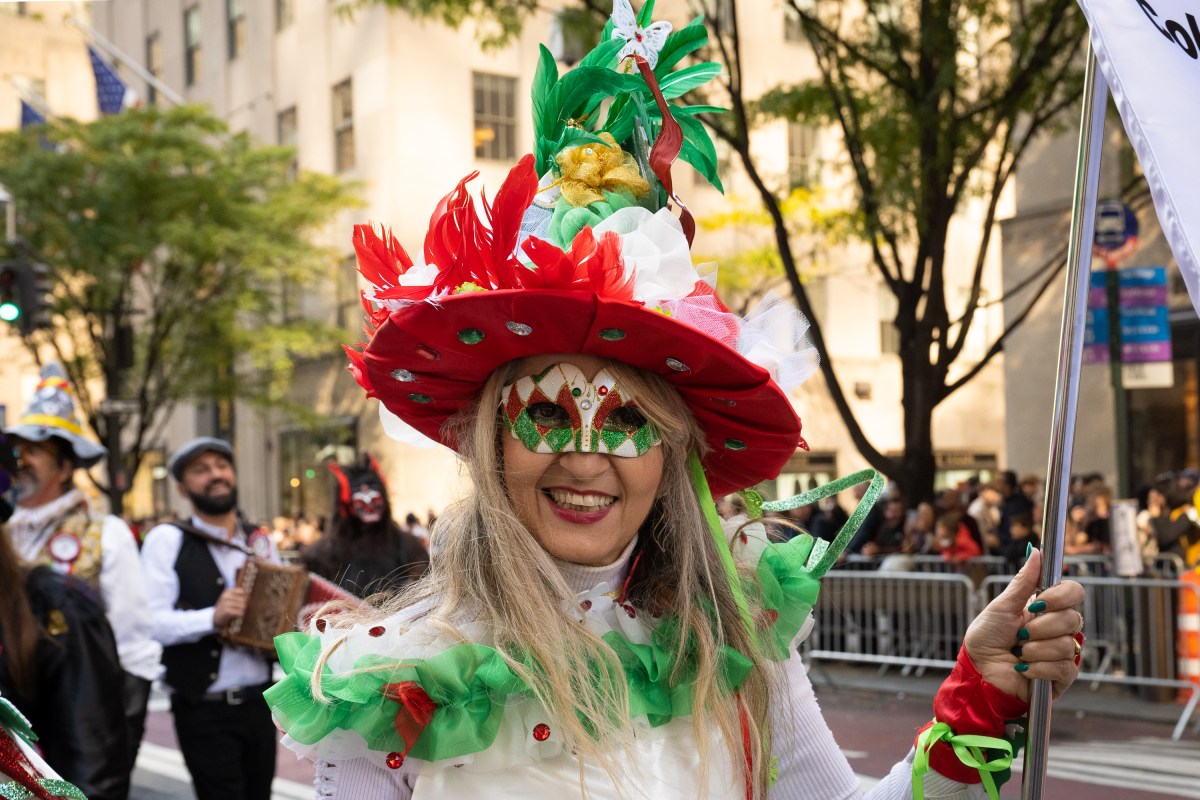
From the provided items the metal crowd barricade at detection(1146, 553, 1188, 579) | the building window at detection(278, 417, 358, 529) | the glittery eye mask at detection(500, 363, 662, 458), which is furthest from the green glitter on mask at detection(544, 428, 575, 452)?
the building window at detection(278, 417, 358, 529)

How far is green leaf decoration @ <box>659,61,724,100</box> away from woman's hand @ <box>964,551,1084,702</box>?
1.12 metres

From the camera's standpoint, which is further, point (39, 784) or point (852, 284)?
point (852, 284)

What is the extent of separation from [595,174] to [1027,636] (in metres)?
1.06

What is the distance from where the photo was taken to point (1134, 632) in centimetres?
1025

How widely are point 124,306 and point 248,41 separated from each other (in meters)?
10.1

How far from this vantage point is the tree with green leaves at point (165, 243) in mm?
22219

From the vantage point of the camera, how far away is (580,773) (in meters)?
2.21

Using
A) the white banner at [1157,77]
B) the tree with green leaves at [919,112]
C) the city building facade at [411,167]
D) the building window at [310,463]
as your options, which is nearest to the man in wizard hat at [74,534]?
the white banner at [1157,77]

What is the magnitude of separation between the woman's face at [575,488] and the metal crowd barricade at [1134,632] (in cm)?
824

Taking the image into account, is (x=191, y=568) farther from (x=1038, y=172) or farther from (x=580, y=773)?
(x=1038, y=172)

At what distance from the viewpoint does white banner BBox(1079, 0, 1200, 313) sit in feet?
6.35

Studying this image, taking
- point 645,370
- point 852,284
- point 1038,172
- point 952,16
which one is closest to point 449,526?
point 645,370

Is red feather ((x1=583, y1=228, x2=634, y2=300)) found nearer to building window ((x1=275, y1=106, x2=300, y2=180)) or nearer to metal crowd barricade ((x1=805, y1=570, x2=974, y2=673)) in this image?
metal crowd barricade ((x1=805, y1=570, x2=974, y2=673))

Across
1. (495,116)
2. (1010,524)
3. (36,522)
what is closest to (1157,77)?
(36,522)
